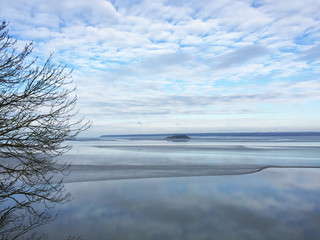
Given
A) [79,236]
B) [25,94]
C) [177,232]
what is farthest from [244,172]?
[25,94]

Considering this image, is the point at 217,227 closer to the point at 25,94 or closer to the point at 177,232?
the point at 177,232

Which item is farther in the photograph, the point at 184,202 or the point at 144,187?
the point at 144,187

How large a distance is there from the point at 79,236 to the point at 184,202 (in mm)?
3832

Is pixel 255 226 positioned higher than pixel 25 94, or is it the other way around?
pixel 25 94

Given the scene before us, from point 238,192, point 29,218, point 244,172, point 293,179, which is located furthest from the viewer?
point 244,172

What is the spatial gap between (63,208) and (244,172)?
1050 centimetres

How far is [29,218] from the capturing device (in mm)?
7859

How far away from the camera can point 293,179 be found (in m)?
13.1

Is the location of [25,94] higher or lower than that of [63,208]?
higher

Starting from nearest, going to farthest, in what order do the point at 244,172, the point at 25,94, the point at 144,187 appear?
the point at 25,94
the point at 144,187
the point at 244,172

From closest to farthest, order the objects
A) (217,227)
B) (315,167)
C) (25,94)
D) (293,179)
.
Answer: (25,94), (217,227), (293,179), (315,167)

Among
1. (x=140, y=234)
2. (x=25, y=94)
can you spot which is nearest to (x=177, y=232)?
(x=140, y=234)

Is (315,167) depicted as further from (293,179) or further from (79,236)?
(79,236)

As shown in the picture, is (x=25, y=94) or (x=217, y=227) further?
(x=217, y=227)
